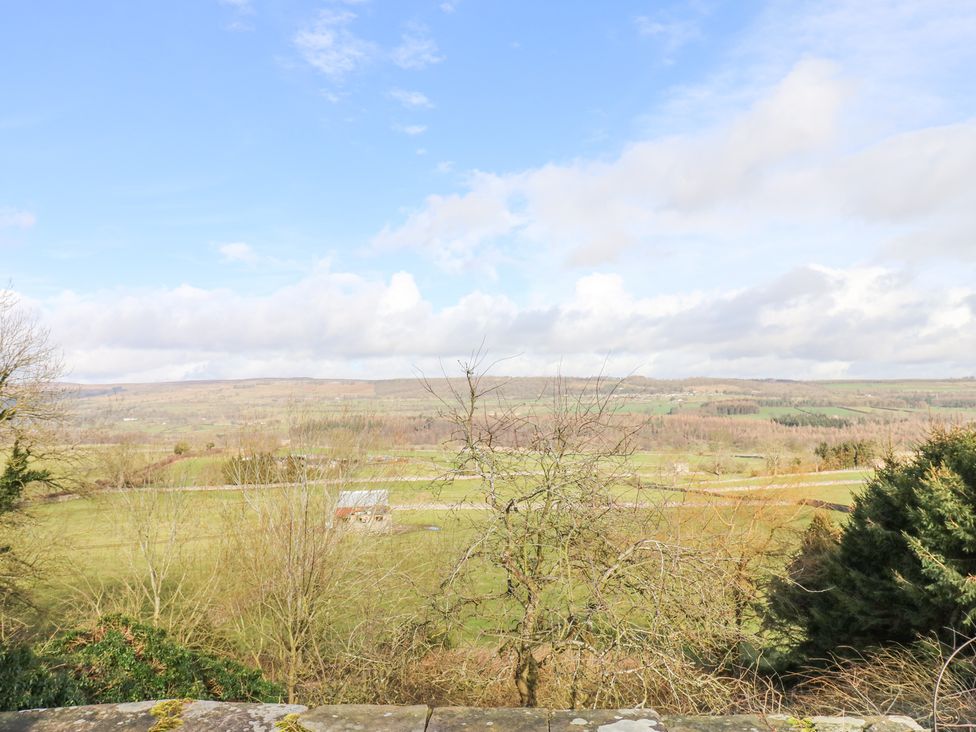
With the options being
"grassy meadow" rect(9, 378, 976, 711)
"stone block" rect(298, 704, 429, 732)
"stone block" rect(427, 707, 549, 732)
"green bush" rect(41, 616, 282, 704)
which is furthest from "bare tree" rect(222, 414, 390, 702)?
"stone block" rect(427, 707, 549, 732)

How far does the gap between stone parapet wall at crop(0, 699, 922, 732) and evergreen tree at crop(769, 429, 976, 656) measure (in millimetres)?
3563

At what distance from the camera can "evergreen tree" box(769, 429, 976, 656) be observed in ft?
19.1

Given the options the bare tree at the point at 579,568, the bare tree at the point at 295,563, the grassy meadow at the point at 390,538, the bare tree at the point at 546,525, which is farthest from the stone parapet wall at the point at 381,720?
the bare tree at the point at 295,563

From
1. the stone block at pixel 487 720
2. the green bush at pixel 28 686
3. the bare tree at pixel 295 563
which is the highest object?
the stone block at pixel 487 720

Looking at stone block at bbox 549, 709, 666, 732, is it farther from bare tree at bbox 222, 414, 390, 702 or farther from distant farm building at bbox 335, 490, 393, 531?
distant farm building at bbox 335, 490, 393, 531

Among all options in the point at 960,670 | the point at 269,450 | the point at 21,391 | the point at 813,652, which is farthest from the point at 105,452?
the point at 960,670

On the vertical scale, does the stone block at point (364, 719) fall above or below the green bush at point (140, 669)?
above

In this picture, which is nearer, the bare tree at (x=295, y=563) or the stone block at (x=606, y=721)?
the stone block at (x=606, y=721)

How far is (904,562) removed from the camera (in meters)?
6.63

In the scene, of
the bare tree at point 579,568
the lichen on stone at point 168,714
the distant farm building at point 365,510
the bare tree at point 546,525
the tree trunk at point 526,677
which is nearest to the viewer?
the lichen on stone at point 168,714

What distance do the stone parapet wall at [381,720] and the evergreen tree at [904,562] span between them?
356 centimetres

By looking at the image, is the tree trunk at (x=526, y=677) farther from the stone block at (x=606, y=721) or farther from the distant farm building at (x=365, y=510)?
the distant farm building at (x=365, y=510)

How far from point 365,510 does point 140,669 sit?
28.4 feet

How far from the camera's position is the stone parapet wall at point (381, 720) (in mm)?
2229
